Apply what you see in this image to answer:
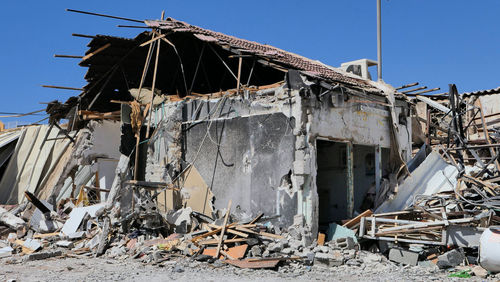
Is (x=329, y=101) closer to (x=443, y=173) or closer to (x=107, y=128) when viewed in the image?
(x=443, y=173)

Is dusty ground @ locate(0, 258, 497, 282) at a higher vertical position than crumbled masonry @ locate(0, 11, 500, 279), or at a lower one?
lower

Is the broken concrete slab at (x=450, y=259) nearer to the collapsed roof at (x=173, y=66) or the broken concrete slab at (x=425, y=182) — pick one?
Result: the broken concrete slab at (x=425, y=182)

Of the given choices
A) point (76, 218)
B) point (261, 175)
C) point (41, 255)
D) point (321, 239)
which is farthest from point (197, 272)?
point (76, 218)

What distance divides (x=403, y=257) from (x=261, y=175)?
126 inches

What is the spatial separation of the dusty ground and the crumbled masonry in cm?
12

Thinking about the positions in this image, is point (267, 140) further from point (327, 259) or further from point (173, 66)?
point (173, 66)

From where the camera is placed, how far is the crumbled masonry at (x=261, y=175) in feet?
31.1

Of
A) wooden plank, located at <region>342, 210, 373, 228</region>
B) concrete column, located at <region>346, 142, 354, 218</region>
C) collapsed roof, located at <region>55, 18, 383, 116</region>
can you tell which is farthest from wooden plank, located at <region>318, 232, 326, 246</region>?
collapsed roof, located at <region>55, 18, 383, 116</region>

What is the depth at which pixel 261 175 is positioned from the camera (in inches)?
419

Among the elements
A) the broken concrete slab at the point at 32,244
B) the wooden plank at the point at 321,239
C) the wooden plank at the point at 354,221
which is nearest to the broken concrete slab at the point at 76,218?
the broken concrete slab at the point at 32,244

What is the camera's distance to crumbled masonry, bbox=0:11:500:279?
949 cm

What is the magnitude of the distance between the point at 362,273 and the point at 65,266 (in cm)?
539

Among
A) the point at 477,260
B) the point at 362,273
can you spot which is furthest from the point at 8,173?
the point at 477,260

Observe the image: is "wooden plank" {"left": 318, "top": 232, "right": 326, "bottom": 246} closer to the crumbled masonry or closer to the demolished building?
the crumbled masonry
